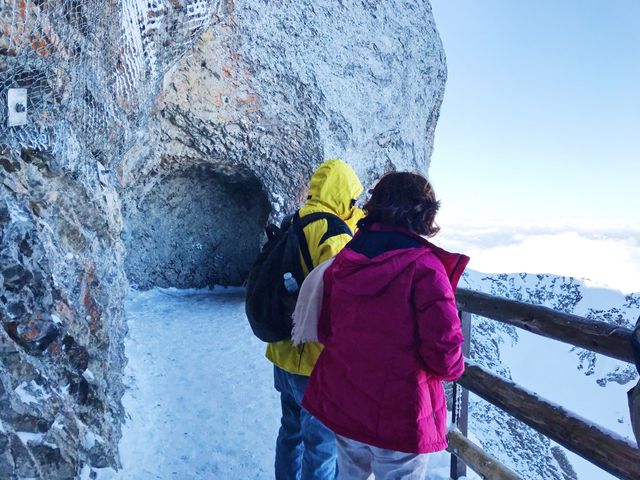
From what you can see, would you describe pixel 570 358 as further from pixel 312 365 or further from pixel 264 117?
pixel 312 365

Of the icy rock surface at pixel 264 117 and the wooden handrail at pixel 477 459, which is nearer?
the wooden handrail at pixel 477 459

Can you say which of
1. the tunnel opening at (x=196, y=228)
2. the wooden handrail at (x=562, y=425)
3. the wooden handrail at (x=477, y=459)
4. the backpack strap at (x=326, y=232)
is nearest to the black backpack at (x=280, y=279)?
the backpack strap at (x=326, y=232)

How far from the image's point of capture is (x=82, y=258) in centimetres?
344

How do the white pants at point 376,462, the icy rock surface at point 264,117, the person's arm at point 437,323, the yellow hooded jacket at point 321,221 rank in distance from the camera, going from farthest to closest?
the icy rock surface at point 264,117 < the yellow hooded jacket at point 321,221 < the white pants at point 376,462 < the person's arm at point 437,323

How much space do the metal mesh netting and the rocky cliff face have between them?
0.01 meters

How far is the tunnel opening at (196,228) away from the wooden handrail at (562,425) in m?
6.74

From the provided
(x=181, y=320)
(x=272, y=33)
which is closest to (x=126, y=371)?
(x=181, y=320)

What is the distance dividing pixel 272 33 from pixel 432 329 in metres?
7.43

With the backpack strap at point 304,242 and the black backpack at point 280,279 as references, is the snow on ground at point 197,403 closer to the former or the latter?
the black backpack at point 280,279

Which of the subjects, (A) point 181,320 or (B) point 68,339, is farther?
(A) point 181,320

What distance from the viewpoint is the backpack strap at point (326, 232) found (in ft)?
7.89

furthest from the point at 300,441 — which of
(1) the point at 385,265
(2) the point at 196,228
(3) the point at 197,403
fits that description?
(2) the point at 196,228

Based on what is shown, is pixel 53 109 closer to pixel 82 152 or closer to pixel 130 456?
pixel 82 152

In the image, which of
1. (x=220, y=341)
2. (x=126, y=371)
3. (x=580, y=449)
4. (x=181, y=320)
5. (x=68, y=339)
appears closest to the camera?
(x=580, y=449)
